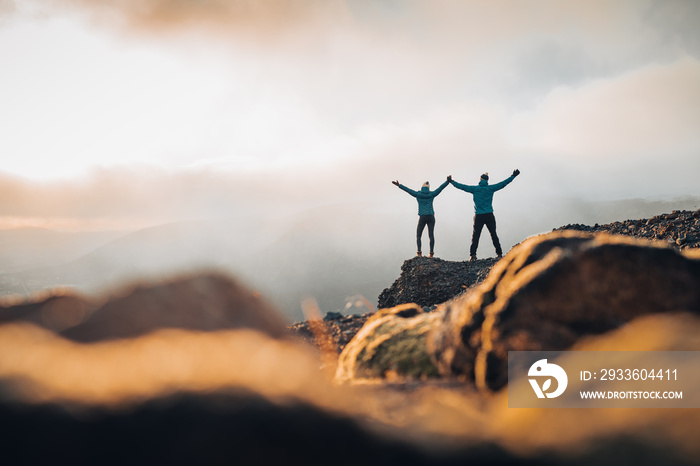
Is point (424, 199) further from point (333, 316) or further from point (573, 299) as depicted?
point (573, 299)

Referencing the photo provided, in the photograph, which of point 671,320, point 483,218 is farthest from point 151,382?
point 483,218

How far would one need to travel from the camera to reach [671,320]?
9.22 feet

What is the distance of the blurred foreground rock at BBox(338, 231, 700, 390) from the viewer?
3055mm

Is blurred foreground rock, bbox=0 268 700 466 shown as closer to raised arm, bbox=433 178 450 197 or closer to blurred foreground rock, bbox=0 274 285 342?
blurred foreground rock, bbox=0 274 285 342

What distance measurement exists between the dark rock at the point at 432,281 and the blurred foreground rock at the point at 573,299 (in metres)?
11.7

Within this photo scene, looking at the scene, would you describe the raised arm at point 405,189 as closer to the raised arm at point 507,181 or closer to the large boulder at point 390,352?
the raised arm at point 507,181

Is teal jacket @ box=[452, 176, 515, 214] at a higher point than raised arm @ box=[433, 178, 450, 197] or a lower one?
lower

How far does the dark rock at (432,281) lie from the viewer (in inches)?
616

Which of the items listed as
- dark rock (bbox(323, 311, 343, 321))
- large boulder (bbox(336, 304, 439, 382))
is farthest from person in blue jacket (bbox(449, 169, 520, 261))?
large boulder (bbox(336, 304, 439, 382))

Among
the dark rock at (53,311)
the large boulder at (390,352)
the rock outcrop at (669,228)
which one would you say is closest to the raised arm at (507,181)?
the rock outcrop at (669,228)

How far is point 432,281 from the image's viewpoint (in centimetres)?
1672

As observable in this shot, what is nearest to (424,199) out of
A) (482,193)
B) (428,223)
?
(428,223)

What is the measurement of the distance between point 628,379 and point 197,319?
3777 millimetres

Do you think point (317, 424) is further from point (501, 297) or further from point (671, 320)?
point (671, 320)
